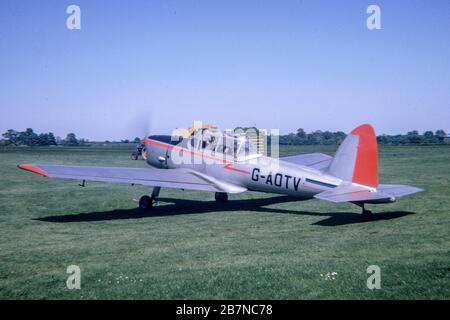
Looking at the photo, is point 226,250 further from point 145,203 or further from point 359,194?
point 145,203

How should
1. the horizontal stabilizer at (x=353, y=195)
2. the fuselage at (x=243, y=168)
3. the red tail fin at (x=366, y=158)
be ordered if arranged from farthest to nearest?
the fuselage at (x=243, y=168), the red tail fin at (x=366, y=158), the horizontal stabilizer at (x=353, y=195)

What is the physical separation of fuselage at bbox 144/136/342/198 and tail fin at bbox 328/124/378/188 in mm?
412

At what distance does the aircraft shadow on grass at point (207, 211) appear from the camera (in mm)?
10305

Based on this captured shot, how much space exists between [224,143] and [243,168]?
3.73 feet

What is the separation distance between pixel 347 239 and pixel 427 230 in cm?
179

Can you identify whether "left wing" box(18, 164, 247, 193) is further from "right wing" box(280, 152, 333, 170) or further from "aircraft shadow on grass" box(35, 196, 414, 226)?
"right wing" box(280, 152, 333, 170)

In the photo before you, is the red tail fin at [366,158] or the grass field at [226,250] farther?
the red tail fin at [366,158]

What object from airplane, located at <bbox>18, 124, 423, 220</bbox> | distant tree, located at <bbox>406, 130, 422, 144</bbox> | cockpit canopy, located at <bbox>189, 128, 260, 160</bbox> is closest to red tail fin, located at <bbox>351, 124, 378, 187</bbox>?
airplane, located at <bbox>18, 124, 423, 220</bbox>

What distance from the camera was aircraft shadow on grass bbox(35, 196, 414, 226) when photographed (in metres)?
10.3

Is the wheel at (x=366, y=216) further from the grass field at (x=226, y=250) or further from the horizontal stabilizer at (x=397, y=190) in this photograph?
the horizontal stabilizer at (x=397, y=190)

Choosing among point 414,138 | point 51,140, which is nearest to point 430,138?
point 414,138

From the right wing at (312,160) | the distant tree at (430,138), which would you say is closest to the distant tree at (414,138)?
the distant tree at (430,138)

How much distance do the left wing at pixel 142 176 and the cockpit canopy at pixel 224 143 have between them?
91 cm
